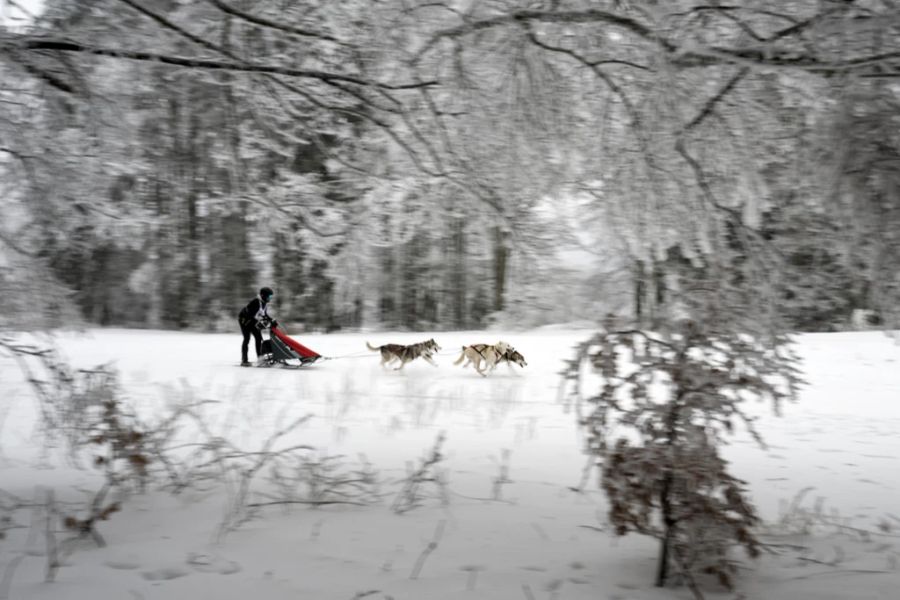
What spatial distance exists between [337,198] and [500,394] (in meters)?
4.51

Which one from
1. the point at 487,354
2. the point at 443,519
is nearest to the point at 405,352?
the point at 487,354

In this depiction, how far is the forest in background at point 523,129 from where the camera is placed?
3.39 m

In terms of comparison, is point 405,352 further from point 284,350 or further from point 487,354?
point 284,350

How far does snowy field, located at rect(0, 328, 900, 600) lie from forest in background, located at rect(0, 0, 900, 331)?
1.16m

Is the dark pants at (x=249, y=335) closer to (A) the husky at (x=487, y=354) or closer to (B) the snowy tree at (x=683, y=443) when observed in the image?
(A) the husky at (x=487, y=354)

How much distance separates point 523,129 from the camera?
3895mm

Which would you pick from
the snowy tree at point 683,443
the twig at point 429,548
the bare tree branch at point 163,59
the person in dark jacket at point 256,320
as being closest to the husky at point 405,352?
the person in dark jacket at point 256,320

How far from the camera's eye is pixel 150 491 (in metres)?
4.38

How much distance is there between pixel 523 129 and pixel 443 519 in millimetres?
2184

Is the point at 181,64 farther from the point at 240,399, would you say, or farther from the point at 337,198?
the point at 240,399

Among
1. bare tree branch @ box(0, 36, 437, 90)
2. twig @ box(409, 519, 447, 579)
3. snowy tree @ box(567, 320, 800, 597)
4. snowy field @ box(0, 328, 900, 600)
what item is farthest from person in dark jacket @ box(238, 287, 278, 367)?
snowy tree @ box(567, 320, 800, 597)

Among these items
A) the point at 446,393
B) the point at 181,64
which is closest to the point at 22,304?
the point at 181,64

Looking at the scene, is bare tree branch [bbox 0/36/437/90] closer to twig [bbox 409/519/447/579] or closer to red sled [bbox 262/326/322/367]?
twig [bbox 409/519/447/579]

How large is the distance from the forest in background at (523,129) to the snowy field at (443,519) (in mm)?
1165
